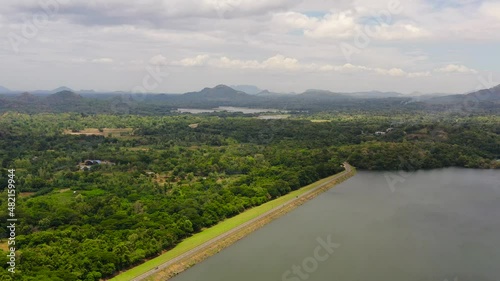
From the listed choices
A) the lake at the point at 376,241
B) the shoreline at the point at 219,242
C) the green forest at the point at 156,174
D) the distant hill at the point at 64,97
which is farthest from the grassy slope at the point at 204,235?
the distant hill at the point at 64,97

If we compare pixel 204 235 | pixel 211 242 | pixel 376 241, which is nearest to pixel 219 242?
pixel 211 242

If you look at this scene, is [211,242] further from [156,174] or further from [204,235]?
[156,174]

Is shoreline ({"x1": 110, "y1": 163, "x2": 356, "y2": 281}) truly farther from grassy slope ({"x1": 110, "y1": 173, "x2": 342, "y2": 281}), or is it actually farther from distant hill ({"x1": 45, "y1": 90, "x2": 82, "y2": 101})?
distant hill ({"x1": 45, "y1": 90, "x2": 82, "y2": 101})

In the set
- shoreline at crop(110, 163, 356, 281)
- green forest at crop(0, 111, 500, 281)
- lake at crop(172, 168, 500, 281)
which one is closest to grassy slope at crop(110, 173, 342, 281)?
shoreline at crop(110, 163, 356, 281)

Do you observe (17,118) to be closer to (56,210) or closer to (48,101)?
(48,101)

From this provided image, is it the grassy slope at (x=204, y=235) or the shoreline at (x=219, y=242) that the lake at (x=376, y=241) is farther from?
the grassy slope at (x=204, y=235)

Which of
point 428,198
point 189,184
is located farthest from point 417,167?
point 189,184
